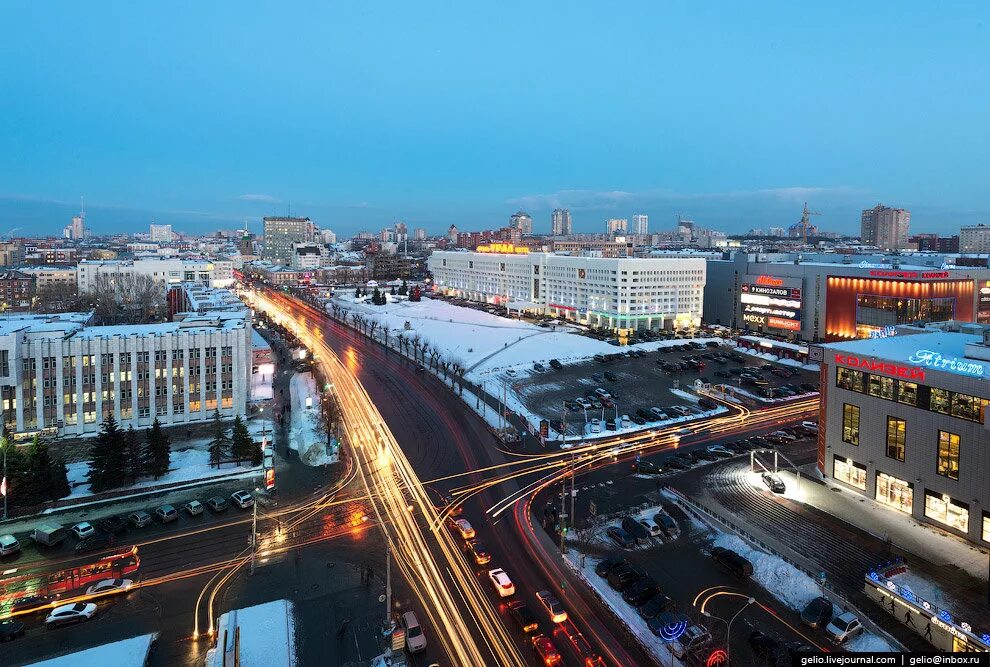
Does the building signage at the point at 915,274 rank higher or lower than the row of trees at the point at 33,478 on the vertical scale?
higher

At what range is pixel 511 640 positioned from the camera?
18.3 m

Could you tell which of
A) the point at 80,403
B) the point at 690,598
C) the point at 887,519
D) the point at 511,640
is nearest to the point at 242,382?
the point at 80,403

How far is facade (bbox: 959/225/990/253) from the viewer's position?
17075cm

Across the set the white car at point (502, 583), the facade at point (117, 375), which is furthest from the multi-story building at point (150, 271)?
the white car at point (502, 583)

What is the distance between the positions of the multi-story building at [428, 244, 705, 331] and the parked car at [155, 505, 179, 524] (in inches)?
2445

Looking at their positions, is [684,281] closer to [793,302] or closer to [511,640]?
[793,302]

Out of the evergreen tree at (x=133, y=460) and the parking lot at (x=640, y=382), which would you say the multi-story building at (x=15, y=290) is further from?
the parking lot at (x=640, y=382)

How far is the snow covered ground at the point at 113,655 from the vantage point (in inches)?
678

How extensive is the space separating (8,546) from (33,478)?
17.2ft

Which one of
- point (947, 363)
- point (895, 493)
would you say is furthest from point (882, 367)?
point (895, 493)

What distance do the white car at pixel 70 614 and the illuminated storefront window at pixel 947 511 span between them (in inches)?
1298

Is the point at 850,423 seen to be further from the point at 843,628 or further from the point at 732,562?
the point at 843,628

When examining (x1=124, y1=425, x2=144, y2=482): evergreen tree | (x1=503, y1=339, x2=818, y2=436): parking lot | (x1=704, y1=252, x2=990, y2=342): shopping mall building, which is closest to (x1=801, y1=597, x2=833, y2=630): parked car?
(x1=503, y1=339, x2=818, y2=436): parking lot

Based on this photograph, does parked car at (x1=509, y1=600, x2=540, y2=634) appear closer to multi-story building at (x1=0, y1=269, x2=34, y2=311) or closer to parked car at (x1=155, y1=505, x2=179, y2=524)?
parked car at (x1=155, y1=505, x2=179, y2=524)
